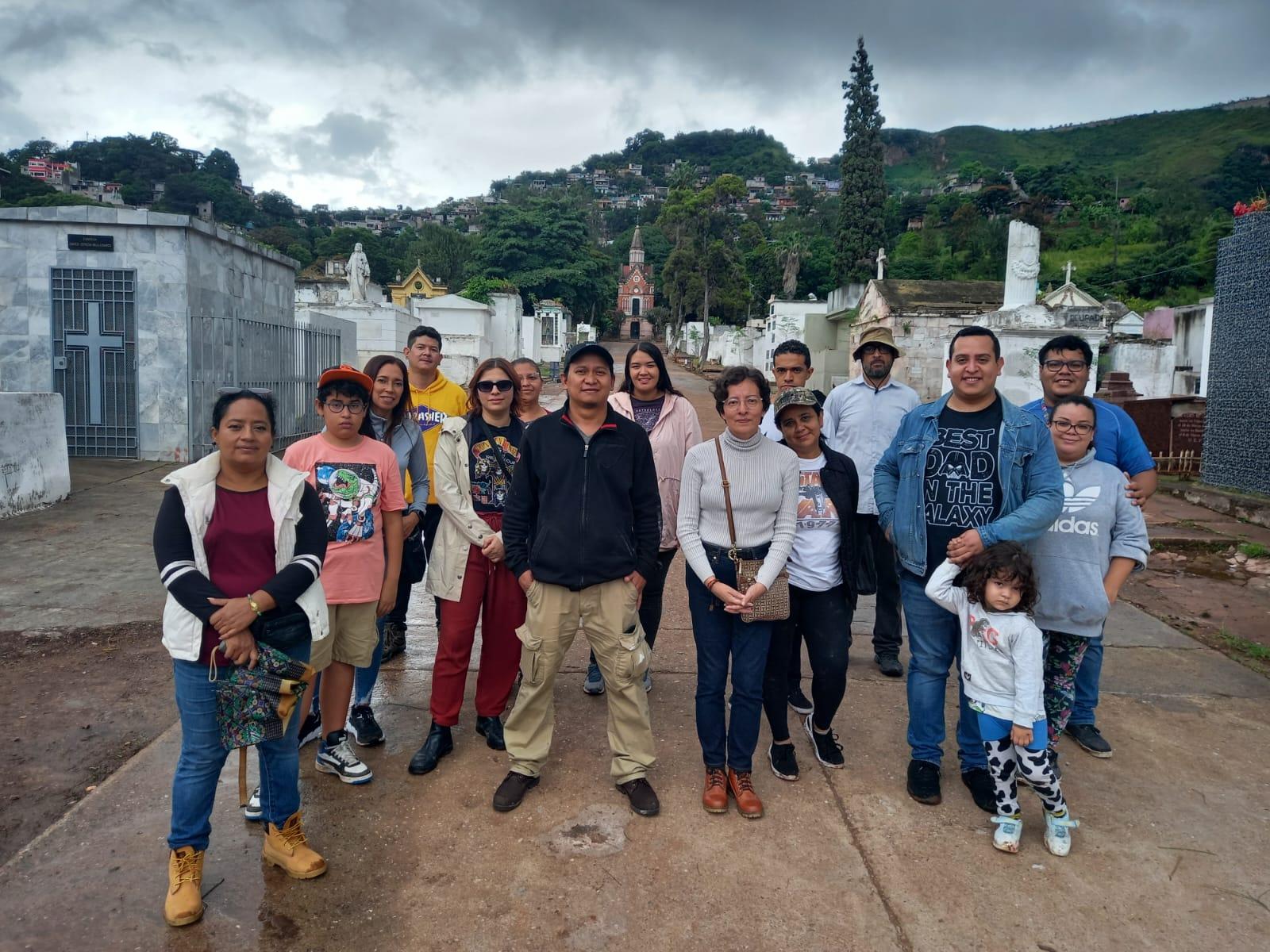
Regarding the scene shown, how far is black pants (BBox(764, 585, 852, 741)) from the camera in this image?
3.36m

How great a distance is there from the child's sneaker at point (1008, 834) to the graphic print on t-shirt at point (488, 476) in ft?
7.84

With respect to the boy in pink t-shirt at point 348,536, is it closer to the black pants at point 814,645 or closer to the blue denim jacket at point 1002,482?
the black pants at point 814,645

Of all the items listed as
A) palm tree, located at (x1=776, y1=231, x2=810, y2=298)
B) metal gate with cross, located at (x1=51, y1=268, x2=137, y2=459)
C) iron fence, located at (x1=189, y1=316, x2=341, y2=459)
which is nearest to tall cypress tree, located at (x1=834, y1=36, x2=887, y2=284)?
palm tree, located at (x1=776, y1=231, x2=810, y2=298)

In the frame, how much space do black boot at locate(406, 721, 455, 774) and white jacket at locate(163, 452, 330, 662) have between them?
100 centimetres

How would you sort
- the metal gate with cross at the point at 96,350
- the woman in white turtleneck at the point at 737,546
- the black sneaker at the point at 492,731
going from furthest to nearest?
the metal gate with cross at the point at 96,350 < the black sneaker at the point at 492,731 < the woman in white turtleneck at the point at 737,546

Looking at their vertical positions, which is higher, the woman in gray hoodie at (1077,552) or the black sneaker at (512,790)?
the woman in gray hoodie at (1077,552)

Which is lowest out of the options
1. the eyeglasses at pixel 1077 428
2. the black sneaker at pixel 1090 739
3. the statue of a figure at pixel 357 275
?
the black sneaker at pixel 1090 739

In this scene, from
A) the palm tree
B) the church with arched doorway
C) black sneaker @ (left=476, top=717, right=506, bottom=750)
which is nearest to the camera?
black sneaker @ (left=476, top=717, right=506, bottom=750)

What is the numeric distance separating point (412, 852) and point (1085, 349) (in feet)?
11.8

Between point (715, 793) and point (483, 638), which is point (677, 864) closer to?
point (715, 793)

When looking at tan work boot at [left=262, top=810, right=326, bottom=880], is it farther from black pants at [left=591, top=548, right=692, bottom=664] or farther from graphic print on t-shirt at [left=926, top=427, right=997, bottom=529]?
graphic print on t-shirt at [left=926, top=427, right=997, bottom=529]

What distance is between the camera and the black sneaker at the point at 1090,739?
3.64 metres

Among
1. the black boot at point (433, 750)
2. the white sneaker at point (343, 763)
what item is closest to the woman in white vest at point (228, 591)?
the white sneaker at point (343, 763)

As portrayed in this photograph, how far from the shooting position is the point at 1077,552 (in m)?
3.32
